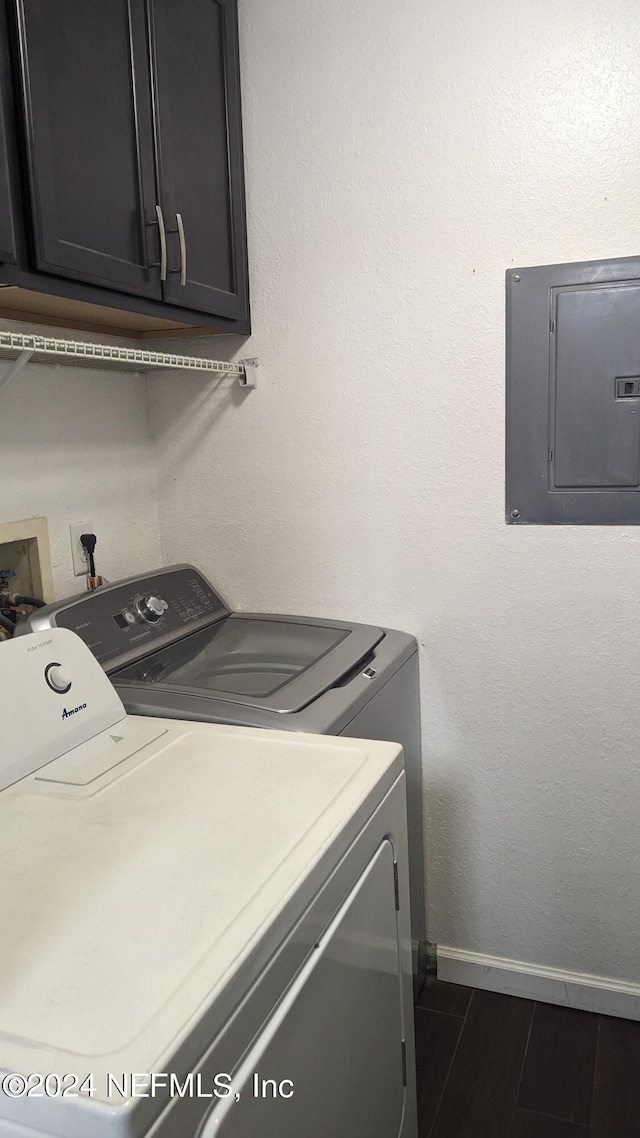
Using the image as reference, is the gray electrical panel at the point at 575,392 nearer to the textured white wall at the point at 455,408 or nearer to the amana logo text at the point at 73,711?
the textured white wall at the point at 455,408

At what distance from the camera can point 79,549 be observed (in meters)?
1.88

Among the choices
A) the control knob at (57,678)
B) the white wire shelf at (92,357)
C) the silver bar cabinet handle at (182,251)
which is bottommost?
the control knob at (57,678)

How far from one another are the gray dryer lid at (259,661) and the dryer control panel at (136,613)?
3 cm

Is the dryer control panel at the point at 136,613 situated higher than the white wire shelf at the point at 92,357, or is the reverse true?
the white wire shelf at the point at 92,357

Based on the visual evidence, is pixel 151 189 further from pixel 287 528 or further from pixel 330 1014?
pixel 330 1014

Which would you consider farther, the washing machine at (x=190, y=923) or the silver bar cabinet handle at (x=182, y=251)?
the silver bar cabinet handle at (x=182, y=251)

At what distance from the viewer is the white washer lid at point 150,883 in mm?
661

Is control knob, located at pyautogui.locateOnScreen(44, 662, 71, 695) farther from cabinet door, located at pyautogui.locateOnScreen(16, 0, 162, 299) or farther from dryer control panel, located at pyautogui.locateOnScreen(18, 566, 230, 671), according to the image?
cabinet door, located at pyautogui.locateOnScreen(16, 0, 162, 299)

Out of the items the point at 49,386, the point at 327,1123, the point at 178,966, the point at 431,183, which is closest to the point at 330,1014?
the point at 327,1123

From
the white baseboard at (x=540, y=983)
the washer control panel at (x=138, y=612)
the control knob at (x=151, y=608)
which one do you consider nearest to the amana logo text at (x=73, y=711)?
the washer control panel at (x=138, y=612)

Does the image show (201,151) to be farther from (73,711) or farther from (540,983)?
(540,983)

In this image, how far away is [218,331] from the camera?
→ 193cm

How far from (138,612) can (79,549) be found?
9.3 inches

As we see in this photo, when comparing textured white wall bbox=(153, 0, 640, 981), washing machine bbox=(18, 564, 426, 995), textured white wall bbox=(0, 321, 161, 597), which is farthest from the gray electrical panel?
textured white wall bbox=(0, 321, 161, 597)
